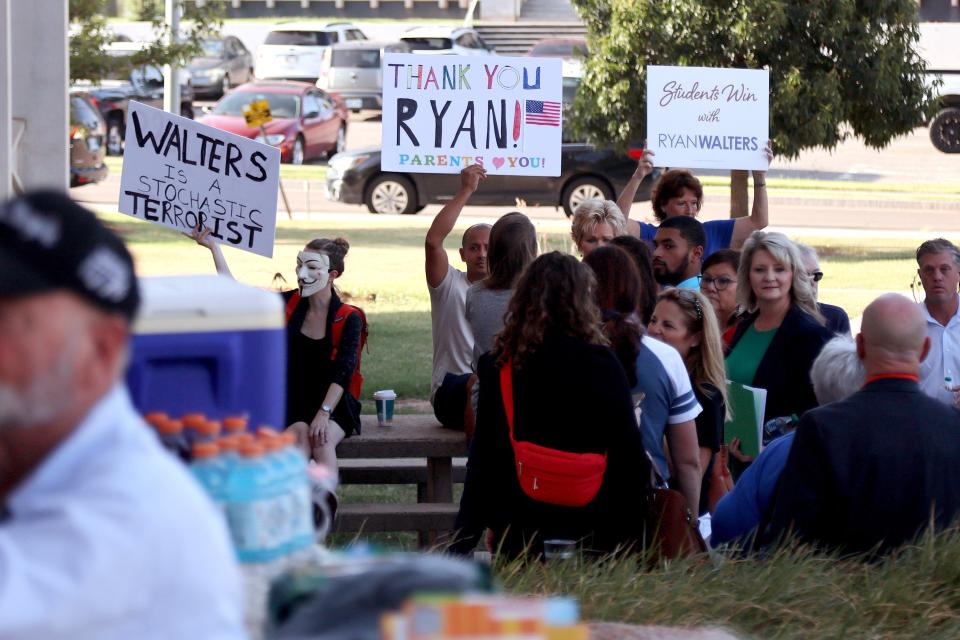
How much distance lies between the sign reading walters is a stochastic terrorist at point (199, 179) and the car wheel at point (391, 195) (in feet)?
51.1

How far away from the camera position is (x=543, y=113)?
8273mm

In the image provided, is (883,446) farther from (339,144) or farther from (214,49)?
(214,49)

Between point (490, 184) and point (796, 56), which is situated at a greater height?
point (796, 56)

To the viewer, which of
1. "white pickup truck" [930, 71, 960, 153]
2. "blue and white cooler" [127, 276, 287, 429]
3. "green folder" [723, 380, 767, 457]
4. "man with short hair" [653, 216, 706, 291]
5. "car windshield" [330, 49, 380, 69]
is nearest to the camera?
"blue and white cooler" [127, 276, 287, 429]

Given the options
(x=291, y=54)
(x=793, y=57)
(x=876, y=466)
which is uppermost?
(x=291, y=54)

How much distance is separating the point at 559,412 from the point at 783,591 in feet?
3.08

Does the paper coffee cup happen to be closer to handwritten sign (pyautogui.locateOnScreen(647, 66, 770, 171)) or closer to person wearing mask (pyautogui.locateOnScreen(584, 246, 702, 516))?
person wearing mask (pyautogui.locateOnScreen(584, 246, 702, 516))

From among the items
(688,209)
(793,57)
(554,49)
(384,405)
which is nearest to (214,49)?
(554,49)

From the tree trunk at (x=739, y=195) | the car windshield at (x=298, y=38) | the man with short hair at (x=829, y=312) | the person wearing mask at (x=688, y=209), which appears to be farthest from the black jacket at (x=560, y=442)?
the car windshield at (x=298, y=38)

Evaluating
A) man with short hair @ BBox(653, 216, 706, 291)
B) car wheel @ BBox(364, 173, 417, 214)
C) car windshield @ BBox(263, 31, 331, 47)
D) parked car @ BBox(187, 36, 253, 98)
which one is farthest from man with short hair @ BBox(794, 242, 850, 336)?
car windshield @ BBox(263, 31, 331, 47)

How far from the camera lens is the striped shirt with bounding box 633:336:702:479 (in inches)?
205

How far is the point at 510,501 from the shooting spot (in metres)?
4.90

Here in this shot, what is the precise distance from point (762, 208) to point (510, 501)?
3.66m

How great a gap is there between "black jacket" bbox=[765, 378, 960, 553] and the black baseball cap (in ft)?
9.69
